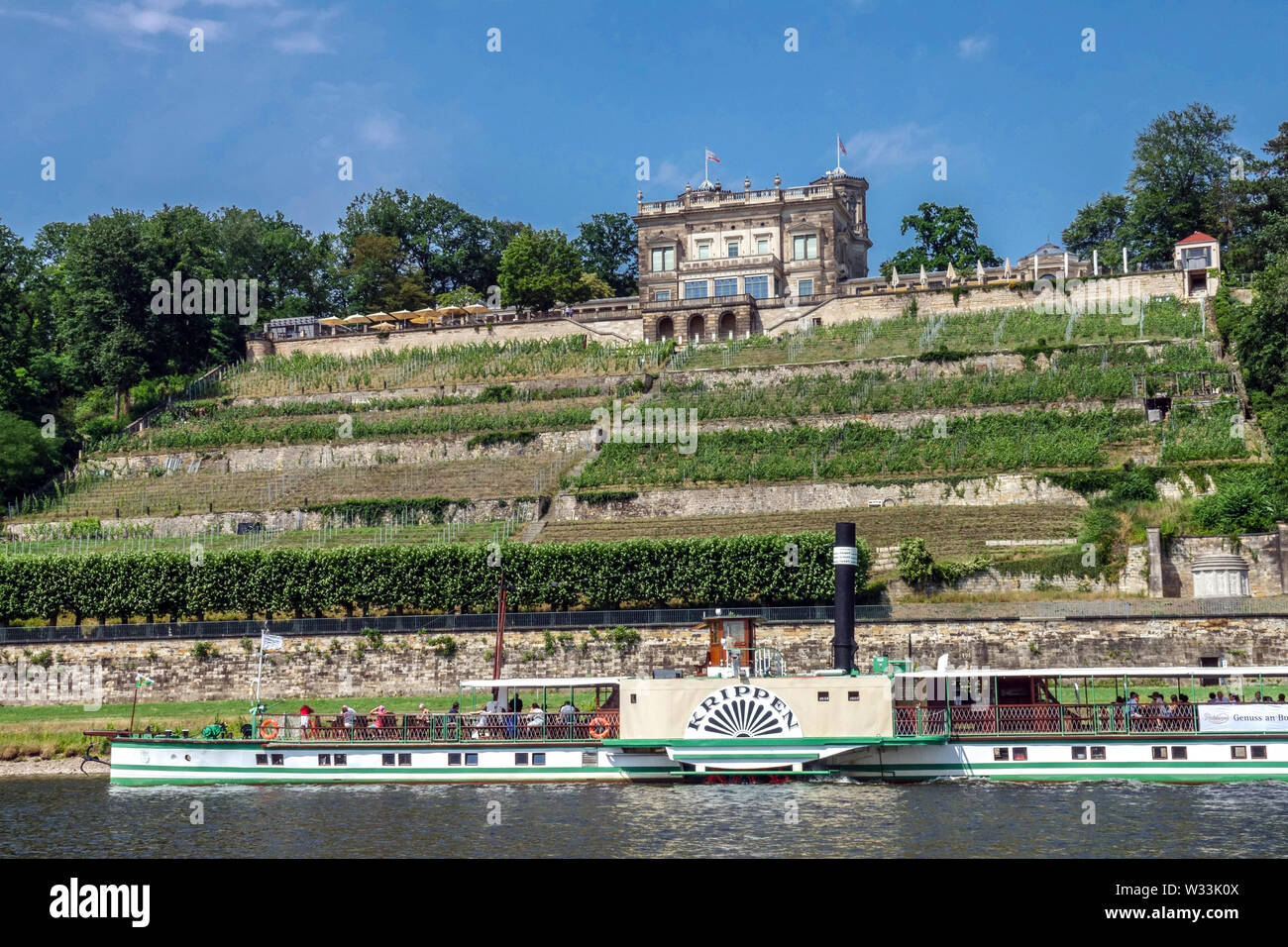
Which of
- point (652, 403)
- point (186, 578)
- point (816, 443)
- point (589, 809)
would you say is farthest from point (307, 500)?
point (589, 809)

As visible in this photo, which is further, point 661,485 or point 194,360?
point 194,360

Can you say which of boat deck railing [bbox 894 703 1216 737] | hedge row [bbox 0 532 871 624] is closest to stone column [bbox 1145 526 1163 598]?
hedge row [bbox 0 532 871 624]

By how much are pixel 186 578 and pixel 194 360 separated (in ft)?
146

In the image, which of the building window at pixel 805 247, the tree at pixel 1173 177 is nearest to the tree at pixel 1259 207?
the tree at pixel 1173 177

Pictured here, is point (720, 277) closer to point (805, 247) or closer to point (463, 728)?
point (805, 247)

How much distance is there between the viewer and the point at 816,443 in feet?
221

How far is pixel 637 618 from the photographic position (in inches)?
2039

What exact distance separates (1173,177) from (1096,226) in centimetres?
929

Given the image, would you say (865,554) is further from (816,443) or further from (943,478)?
(816,443)

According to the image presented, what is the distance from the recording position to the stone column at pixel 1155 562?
52.3 m

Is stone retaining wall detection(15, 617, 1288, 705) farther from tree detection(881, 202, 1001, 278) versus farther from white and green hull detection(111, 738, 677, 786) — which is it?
tree detection(881, 202, 1001, 278)

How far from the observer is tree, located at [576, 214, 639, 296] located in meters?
122

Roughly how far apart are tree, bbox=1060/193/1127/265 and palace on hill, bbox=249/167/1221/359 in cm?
965

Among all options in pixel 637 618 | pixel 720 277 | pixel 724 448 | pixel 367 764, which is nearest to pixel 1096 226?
pixel 720 277
